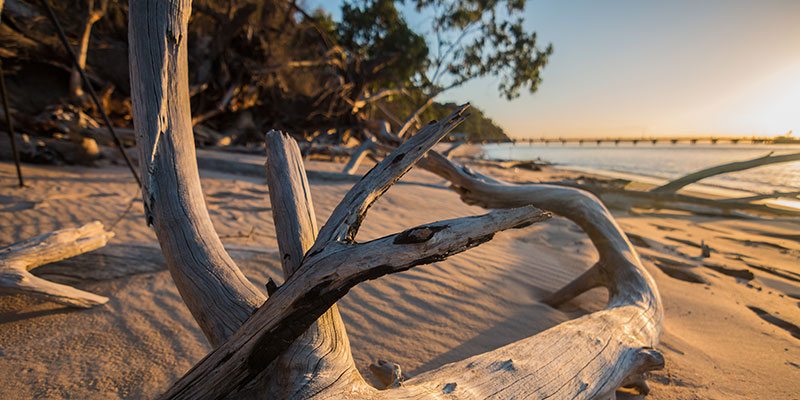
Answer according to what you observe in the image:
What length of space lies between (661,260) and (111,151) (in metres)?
8.55

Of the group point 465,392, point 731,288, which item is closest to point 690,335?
point 731,288

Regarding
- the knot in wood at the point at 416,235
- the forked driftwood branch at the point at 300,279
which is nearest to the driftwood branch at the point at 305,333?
the forked driftwood branch at the point at 300,279

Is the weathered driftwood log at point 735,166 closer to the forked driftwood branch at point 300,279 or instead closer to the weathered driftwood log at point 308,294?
the forked driftwood branch at point 300,279

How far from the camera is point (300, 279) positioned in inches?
34.4

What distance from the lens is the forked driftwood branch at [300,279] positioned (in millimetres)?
877

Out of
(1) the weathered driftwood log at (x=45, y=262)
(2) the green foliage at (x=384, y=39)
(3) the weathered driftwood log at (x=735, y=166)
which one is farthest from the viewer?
(2) the green foliage at (x=384, y=39)

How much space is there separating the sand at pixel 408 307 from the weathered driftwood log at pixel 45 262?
82 millimetres

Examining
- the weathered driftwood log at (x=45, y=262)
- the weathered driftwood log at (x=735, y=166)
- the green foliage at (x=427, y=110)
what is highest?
the green foliage at (x=427, y=110)

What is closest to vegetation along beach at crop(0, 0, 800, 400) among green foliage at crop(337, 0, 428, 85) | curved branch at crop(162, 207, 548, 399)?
curved branch at crop(162, 207, 548, 399)

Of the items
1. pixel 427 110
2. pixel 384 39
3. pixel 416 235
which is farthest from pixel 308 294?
pixel 427 110

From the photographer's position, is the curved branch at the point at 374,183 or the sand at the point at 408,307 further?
the sand at the point at 408,307

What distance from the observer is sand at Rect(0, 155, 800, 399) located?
5.31ft

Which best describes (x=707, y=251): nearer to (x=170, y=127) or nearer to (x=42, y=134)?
(x=170, y=127)

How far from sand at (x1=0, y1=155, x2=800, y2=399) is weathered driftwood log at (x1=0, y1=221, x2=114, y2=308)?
82mm
